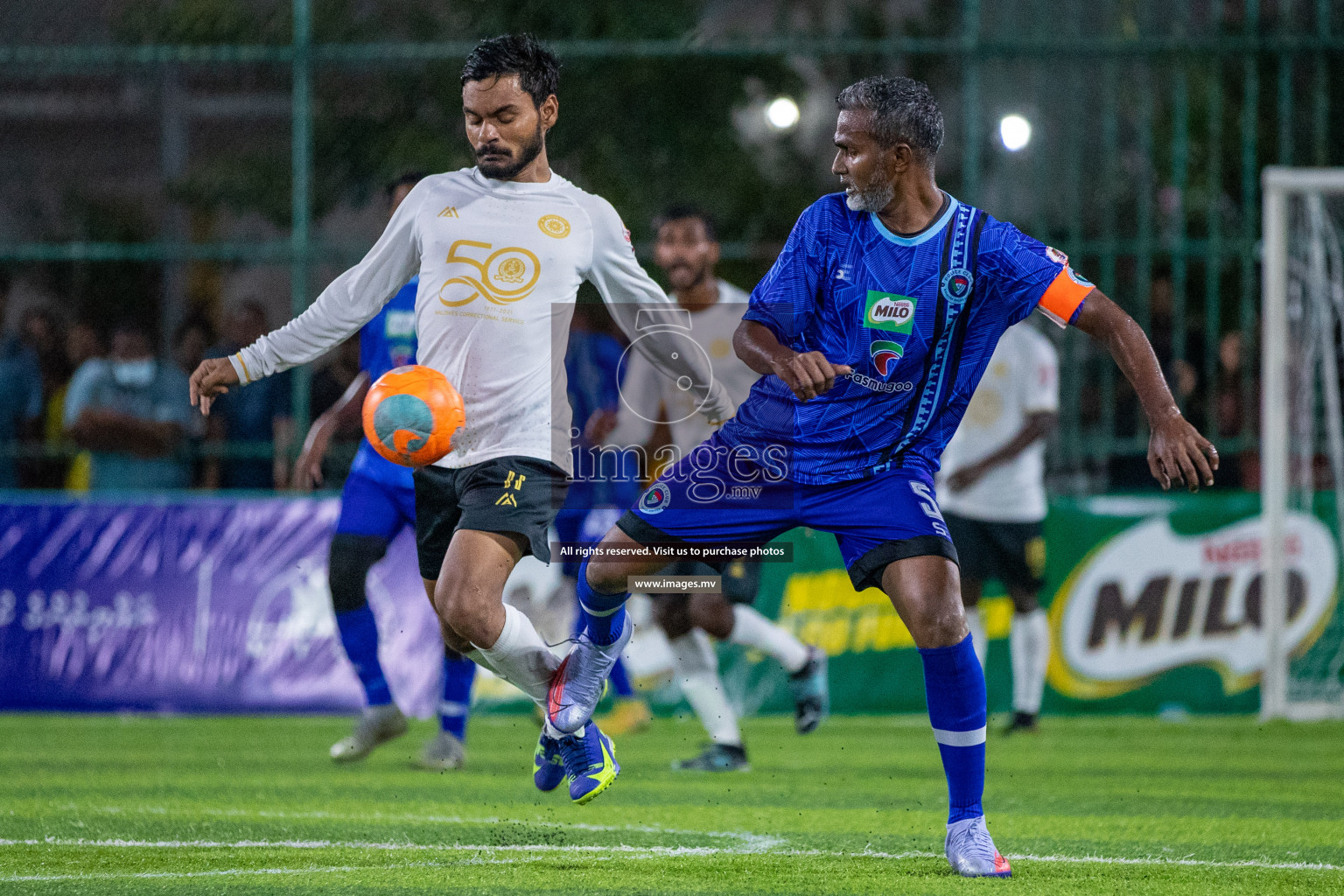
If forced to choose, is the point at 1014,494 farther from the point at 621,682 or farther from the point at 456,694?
the point at 456,694

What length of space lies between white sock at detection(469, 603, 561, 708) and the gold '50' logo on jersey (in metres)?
0.93

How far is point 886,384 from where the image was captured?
496 cm

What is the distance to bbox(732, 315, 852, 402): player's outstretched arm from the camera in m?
4.59

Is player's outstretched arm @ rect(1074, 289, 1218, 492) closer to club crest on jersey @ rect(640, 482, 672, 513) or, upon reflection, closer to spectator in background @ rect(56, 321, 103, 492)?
club crest on jersey @ rect(640, 482, 672, 513)

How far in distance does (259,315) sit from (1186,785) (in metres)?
6.34

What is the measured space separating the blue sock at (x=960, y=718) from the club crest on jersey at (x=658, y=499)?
0.84 meters

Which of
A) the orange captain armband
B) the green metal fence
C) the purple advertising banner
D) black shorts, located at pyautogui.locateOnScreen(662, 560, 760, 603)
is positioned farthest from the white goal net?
the orange captain armband

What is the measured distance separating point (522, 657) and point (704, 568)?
2.48m

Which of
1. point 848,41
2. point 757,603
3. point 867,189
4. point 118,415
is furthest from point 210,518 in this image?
point 867,189

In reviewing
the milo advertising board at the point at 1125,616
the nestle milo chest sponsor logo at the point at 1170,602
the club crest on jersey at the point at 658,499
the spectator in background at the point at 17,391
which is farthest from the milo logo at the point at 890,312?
the spectator in background at the point at 17,391

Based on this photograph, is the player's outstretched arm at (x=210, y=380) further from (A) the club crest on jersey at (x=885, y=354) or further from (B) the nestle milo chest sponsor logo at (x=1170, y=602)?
(B) the nestle milo chest sponsor logo at (x=1170, y=602)

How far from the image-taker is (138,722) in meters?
9.91

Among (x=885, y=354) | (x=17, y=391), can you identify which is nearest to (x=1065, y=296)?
→ (x=885, y=354)

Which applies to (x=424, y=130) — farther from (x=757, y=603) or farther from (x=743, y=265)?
(x=757, y=603)
